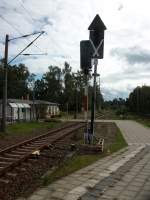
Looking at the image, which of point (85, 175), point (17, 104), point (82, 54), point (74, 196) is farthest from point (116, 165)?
point (17, 104)

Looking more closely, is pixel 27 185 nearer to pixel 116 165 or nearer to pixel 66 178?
pixel 66 178

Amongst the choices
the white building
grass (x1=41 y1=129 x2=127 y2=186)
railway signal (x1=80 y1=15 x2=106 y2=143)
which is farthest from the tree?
grass (x1=41 y1=129 x2=127 y2=186)

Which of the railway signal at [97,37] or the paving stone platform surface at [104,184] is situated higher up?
the railway signal at [97,37]

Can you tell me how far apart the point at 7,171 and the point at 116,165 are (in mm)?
3076

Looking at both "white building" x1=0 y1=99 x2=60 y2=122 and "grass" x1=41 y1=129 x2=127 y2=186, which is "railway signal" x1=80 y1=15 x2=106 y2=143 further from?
"white building" x1=0 y1=99 x2=60 y2=122

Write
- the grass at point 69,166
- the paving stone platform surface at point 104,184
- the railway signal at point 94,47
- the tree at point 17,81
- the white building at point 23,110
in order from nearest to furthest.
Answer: the paving stone platform surface at point 104,184
the grass at point 69,166
the railway signal at point 94,47
the white building at point 23,110
the tree at point 17,81

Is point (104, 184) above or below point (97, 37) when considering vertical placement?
below

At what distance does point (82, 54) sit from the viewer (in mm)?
17062

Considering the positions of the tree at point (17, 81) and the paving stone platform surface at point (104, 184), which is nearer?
the paving stone platform surface at point (104, 184)

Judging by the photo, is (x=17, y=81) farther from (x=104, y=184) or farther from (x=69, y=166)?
(x=104, y=184)

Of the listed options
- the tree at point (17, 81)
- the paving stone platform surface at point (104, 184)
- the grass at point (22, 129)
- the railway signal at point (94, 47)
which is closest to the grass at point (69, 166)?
the paving stone platform surface at point (104, 184)

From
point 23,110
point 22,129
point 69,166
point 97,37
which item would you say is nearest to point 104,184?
point 69,166

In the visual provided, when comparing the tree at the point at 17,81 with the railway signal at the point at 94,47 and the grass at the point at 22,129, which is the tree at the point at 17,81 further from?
the railway signal at the point at 94,47

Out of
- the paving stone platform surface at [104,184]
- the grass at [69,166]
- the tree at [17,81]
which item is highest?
the tree at [17,81]
